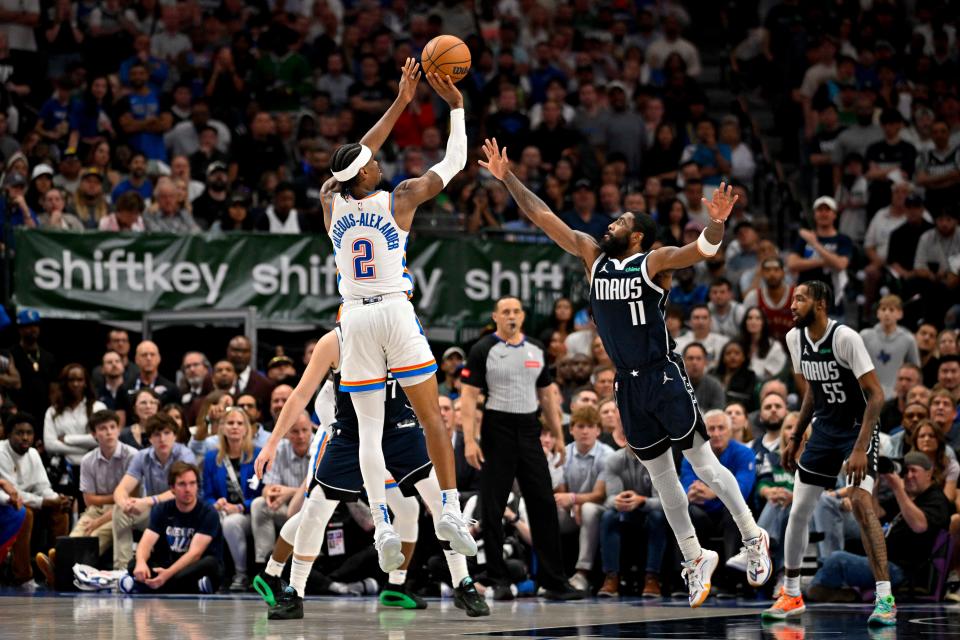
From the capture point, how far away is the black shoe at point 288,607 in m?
10.8

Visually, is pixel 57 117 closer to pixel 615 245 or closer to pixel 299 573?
pixel 299 573

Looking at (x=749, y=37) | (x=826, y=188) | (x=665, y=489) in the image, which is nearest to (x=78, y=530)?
(x=665, y=489)

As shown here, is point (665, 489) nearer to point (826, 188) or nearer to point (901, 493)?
point (901, 493)

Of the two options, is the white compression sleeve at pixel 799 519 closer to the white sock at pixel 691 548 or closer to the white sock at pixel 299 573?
the white sock at pixel 691 548

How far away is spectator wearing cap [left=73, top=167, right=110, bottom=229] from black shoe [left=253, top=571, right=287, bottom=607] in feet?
24.1

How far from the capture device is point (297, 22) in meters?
22.1

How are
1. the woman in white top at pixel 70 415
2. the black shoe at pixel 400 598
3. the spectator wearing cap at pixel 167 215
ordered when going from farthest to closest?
1. the spectator wearing cap at pixel 167 215
2. the woman in white top at pixel 70 415
3. the black shoe at pixel 400 598

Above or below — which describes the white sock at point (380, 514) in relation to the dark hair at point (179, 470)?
below

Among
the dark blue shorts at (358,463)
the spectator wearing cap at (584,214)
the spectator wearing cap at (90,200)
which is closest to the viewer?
the dark blue shorts at (358,463)

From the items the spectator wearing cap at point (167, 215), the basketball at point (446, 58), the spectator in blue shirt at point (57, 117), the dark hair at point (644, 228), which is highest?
the spectator in blue shirt at point (57, 117)

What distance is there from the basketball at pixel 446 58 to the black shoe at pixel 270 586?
380cm

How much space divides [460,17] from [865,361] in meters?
13.7

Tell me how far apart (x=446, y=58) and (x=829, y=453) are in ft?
12.7

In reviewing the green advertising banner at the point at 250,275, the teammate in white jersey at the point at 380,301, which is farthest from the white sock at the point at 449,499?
the green advertising banner at the point at 250,275
